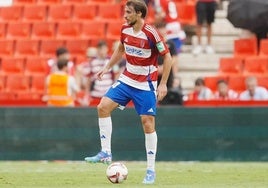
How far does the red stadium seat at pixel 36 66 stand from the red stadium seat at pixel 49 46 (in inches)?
12.9

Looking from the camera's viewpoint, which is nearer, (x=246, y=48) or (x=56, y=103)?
(x=56, y=103)

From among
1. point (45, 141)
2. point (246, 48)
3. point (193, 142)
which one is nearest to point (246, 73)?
point (246, 48)

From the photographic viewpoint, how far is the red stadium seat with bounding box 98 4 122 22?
2277 centimetres

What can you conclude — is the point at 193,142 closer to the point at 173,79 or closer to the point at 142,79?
the point at 173,79

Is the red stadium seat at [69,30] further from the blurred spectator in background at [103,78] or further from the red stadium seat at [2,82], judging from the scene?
the blurred spectator in background at [103,78]

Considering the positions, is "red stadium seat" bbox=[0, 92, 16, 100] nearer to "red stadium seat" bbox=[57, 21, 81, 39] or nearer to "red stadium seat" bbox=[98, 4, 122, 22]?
"red stadium seat" bbox=[57, 21, 81, 39]

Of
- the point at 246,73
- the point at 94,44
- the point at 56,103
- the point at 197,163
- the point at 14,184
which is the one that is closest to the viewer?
the point at 14,184

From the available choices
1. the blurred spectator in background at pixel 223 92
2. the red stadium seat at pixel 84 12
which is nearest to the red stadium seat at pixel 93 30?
the red stadium seat at pixel 84 12

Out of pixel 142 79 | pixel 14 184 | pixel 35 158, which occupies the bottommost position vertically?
pixel 35 158

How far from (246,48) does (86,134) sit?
171 inches

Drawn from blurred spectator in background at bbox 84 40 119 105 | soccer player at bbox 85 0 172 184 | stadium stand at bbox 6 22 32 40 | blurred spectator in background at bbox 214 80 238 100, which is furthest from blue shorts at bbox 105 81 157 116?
stadium stand at bbox 6 22 32 40

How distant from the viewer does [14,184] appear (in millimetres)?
12703

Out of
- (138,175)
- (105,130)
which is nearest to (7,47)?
(138,175)

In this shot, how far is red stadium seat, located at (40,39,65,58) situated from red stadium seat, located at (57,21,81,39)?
40 centimetres
